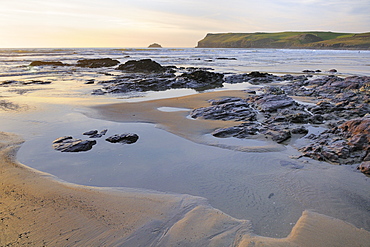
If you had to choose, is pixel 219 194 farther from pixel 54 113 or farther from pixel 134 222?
pixel 54 113

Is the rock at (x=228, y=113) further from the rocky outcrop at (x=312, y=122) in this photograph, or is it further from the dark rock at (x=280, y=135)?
the dark rock at (x=280, y=135)

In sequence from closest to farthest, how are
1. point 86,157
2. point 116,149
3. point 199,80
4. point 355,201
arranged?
point 355,201, point 86,157, point 116,149, point 199,80

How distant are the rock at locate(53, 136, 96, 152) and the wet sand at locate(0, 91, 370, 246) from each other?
130 cm

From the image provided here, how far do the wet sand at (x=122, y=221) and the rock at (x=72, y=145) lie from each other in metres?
1.30

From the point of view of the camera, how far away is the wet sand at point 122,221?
3.03 metres

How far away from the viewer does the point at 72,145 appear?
6.00 m

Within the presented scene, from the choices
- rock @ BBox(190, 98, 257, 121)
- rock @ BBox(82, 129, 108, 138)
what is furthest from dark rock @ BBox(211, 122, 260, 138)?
rock @ BBox(82, 129, 108, 138)

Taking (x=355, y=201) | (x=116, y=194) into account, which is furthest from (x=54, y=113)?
(x=355, y=201)

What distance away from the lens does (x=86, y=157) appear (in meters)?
5.57

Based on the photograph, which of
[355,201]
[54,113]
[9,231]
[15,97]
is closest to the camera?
[9,231]

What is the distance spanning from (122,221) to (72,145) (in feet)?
10.9

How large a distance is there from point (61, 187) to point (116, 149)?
1898mm

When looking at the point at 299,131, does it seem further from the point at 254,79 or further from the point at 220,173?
the point at 254,79

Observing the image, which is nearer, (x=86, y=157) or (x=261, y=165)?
(x=261, y=165)
